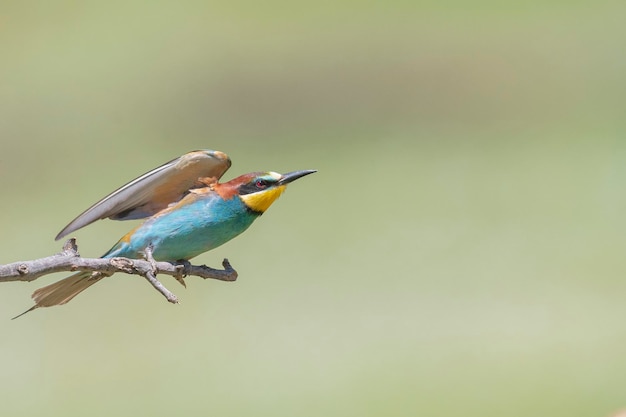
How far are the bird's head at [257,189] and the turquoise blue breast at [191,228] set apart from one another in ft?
0.04

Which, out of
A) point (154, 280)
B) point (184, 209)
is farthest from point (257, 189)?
point (154, 280)

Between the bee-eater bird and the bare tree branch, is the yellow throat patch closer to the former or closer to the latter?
the bee-eater bird

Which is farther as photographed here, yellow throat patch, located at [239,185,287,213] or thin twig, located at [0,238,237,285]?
yellow throat patch, located at [239,185,287,213]

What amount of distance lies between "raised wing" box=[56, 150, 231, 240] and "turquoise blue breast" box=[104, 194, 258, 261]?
0.06 metres

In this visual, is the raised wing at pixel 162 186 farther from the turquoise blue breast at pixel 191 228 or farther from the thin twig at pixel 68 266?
the thin twig at pixel 68 266

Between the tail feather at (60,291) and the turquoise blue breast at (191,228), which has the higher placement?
the turquoise blue breast at (191,228)

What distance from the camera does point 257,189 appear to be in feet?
7.48

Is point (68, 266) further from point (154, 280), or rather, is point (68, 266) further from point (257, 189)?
point (257, 189)

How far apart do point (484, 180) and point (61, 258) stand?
17.5ft

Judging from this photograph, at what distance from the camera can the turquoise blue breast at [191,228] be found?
2.24 metres

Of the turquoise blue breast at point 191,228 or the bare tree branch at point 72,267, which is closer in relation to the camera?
the bare tree branch at point 72,267

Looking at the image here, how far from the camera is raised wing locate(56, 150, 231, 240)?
2262 mm

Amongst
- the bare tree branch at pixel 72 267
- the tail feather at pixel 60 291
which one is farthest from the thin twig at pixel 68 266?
the tail feather at pixel 60 291

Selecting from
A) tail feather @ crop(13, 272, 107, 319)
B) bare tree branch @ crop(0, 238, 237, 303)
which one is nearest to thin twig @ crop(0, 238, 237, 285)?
bare tree branch @ crop(0, 238, 237, 303)
